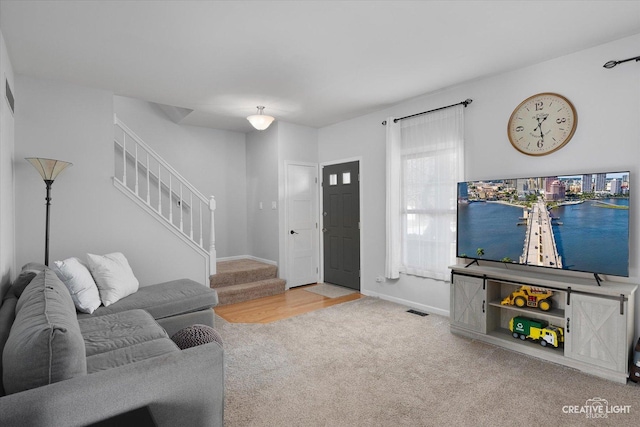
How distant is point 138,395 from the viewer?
4.52 ft

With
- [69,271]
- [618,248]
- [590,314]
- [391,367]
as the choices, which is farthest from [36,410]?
[618,248]

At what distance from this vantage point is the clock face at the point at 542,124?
118 inches

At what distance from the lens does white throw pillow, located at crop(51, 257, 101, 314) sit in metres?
2.73

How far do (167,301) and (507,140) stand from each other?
3.67 metres

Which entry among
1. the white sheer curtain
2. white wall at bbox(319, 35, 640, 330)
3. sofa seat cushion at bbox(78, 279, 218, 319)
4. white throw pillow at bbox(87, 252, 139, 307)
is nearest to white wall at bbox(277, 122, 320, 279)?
white wall at bbox(319, 35, 640, 330)

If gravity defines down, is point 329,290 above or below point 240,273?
below

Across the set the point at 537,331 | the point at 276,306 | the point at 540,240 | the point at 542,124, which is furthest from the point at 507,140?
the point at 276,306

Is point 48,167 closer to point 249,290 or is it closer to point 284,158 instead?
point 249,290

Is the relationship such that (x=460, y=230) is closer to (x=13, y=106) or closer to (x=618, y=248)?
(x=618, y=248)

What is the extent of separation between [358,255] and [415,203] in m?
1.37

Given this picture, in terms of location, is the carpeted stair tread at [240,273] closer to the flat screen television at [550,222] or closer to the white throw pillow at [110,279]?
the white throw pillow at [110,279]

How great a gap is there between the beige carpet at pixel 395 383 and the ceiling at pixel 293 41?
105 inches

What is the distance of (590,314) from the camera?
101 inches

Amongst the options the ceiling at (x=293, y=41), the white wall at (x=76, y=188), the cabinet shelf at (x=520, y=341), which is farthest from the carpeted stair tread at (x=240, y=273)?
the cabinet shelf at (x=520, y=341)
